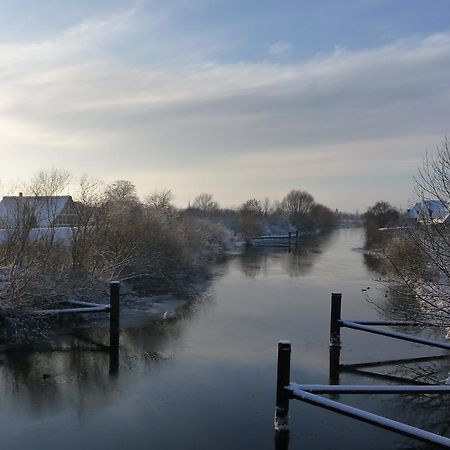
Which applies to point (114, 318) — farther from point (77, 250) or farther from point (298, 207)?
point (298, 207)

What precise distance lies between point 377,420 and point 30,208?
482 inches

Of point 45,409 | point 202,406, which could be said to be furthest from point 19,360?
point 202,406

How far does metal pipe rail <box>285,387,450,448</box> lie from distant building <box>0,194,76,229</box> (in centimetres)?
1017

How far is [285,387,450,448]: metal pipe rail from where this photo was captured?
6449mm

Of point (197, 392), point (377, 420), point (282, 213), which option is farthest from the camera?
point (282, 213)

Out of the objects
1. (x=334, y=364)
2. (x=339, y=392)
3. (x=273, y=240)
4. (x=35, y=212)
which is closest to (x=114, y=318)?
(x=35, y=212)

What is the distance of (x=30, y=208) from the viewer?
15391 mm

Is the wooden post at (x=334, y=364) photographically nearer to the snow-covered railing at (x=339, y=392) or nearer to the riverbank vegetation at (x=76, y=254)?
the snow-covered railing at (x=339, y=392)

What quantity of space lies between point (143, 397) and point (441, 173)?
705 cm

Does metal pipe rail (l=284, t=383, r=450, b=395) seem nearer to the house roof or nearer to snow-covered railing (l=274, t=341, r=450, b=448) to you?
snow-covered railing (l=274, t=341, r=450, b=448)

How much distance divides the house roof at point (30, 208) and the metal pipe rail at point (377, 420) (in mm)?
10447

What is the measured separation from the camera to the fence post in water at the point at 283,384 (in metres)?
7.67

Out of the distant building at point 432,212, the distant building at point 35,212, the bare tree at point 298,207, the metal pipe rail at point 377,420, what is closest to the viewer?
the metal pipe rail at point 377,420

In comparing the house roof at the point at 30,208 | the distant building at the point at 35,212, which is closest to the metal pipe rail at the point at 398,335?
the distant building at the point at 35,212
